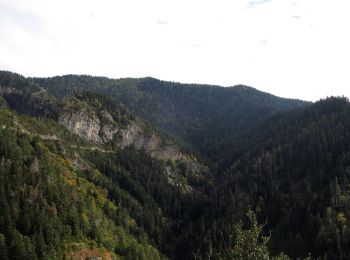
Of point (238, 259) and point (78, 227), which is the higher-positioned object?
point (238, 259)

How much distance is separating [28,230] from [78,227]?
24.2 m

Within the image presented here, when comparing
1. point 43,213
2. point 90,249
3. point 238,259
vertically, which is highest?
point 238,259

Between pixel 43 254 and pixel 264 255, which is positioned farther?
pixel 43 254

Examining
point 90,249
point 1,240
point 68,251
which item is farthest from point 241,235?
point 90,249

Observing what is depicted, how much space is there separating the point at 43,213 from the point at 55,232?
9.84m

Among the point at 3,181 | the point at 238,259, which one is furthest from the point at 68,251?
the point at 238,259

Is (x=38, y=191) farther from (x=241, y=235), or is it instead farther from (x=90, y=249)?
(x=241, y=235)

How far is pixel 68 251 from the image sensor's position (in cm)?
18238

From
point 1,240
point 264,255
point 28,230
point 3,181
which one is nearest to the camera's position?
point 264,255

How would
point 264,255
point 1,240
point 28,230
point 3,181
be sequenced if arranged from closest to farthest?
point 264,255
point 1,240
point 28,230
point 3,181

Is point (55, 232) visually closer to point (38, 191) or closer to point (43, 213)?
point (43, 213)

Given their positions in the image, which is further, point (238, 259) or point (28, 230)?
point (28, 230)

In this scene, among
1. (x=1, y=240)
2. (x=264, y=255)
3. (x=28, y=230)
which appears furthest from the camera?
(x=28, y=230)

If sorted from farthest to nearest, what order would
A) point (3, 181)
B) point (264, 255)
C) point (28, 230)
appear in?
point (3, 181), point (28, 230), point (264, 255)
